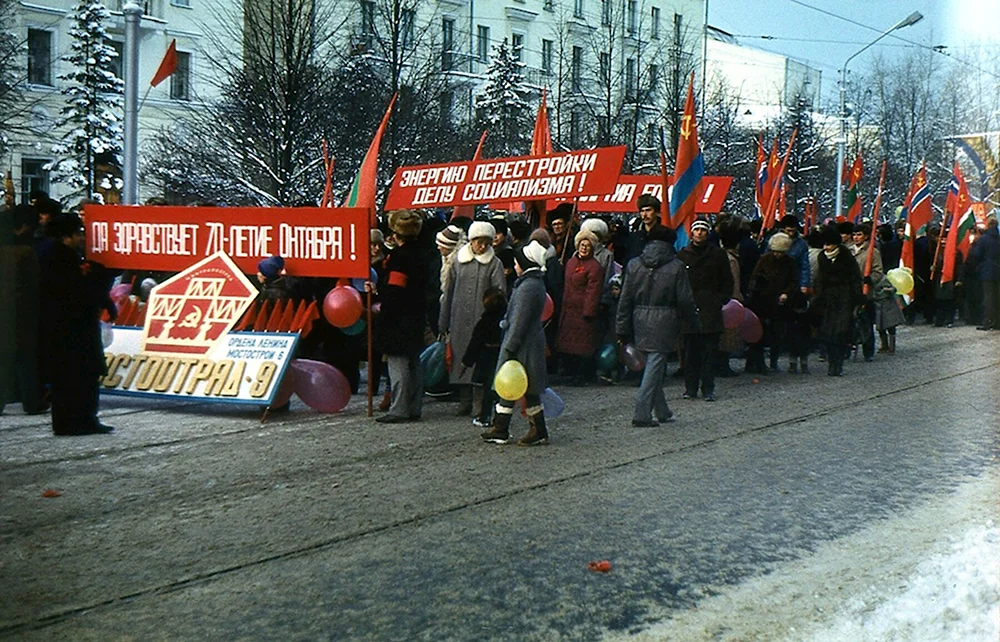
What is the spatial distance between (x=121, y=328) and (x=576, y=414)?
4170 mm

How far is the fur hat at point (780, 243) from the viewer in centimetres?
1527

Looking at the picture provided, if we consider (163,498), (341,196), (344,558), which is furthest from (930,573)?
(341,196)

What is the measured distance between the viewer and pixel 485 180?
13.4 m

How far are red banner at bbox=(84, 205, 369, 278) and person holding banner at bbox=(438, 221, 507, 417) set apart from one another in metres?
0.93

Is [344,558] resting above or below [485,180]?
below

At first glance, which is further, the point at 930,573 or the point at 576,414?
the point at 576,414

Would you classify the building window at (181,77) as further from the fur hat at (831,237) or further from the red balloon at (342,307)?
the red balloon at (342,307)

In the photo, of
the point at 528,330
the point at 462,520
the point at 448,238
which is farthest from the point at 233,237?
the point at 462,520

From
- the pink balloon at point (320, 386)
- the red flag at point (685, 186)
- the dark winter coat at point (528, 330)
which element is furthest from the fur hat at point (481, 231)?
the red flag at point (685, 186)

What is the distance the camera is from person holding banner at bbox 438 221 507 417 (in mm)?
10922

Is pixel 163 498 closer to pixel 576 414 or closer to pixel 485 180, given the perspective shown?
pixel 576 414

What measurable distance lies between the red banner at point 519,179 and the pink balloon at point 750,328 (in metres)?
2.92

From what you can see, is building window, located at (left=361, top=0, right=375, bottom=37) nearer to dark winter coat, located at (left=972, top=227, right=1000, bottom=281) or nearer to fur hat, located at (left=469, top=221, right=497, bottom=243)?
dark winter coat, located at (left=972, top=227, right=1000, bottom=281)

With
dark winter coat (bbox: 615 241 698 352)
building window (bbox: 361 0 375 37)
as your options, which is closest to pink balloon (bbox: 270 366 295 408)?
dark winter coat (bbox: 615 241 698 352)
